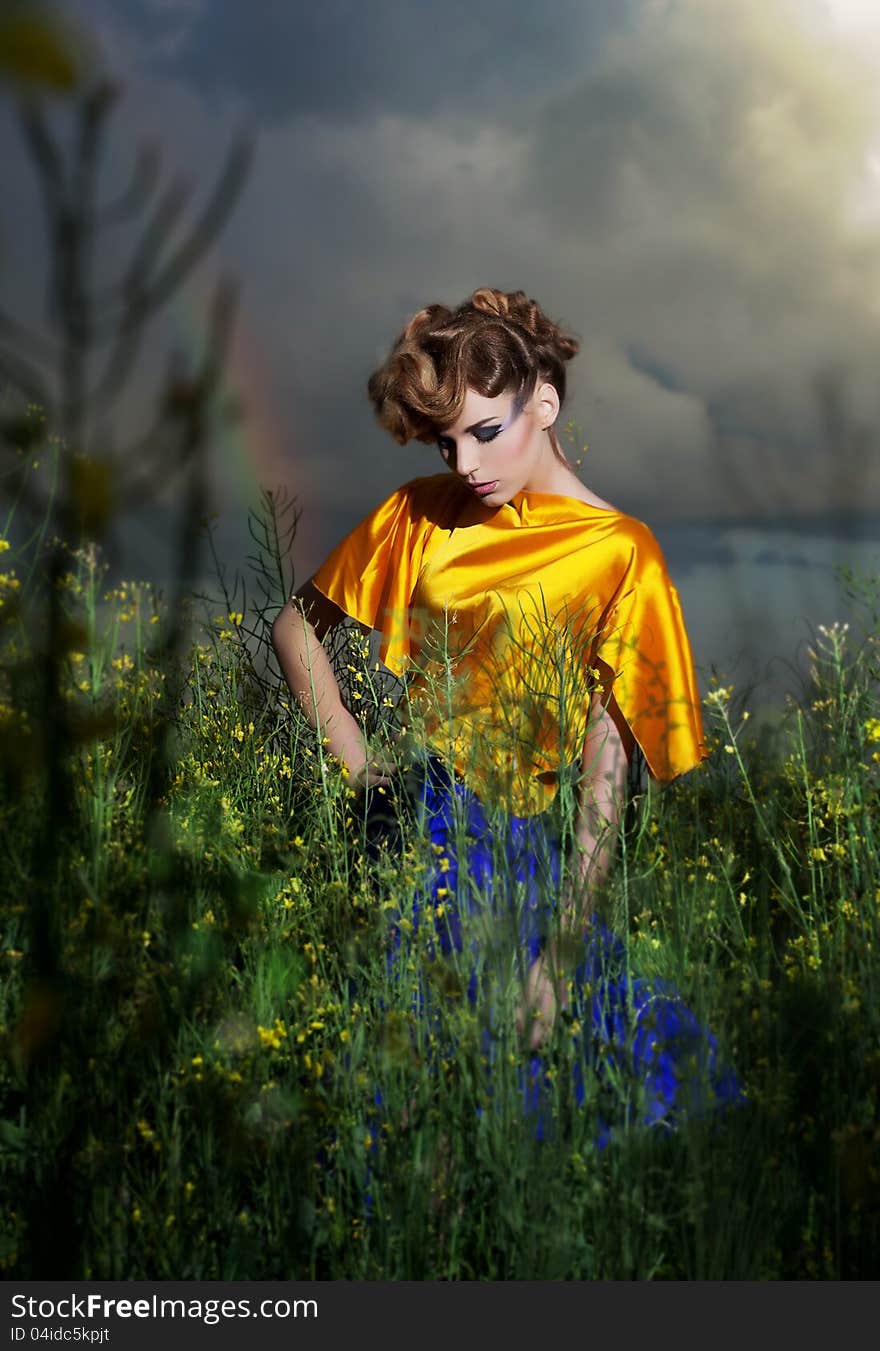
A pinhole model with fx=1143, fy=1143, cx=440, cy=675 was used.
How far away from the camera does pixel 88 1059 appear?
6.01 ft

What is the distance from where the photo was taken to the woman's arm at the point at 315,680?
2.94 m

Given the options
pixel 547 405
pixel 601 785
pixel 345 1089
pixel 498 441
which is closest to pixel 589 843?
pixel 601 785

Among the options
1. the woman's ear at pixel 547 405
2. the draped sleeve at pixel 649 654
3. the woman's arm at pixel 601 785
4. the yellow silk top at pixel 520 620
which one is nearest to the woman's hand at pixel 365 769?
the yellow silk top at pixel 520 620

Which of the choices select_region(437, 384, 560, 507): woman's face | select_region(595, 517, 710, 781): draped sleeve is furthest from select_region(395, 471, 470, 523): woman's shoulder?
select_region(595, 517, 710, 781): draped sleeve

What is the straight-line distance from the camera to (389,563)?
3119 millimetres

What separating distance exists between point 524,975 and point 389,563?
155 cm

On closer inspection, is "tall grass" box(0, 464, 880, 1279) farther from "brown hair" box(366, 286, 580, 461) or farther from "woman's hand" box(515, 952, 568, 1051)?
"brown hair" box(366, 286, 580, 461)

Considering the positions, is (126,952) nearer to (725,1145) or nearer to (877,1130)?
(725,1145)

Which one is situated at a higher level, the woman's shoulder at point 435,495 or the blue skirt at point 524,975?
the woman's shoulder at point 435,495

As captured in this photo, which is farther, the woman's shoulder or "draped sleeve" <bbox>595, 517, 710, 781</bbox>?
the woman's shoulder

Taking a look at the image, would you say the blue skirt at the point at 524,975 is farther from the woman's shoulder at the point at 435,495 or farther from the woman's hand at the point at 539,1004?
the woman's shoulder at the point at 435,495

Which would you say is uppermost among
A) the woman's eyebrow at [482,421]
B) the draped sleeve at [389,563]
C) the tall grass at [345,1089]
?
the woman's eyebrow at [482,421]

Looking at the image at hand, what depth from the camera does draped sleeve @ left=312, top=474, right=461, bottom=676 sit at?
3.04 m

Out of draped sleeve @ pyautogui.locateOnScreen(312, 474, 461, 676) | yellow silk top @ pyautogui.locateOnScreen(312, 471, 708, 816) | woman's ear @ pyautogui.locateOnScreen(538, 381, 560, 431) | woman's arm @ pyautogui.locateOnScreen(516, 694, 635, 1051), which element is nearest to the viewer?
woman's arm @ pyautogui.locateOnScreen(516, 694, 635, 1051)
